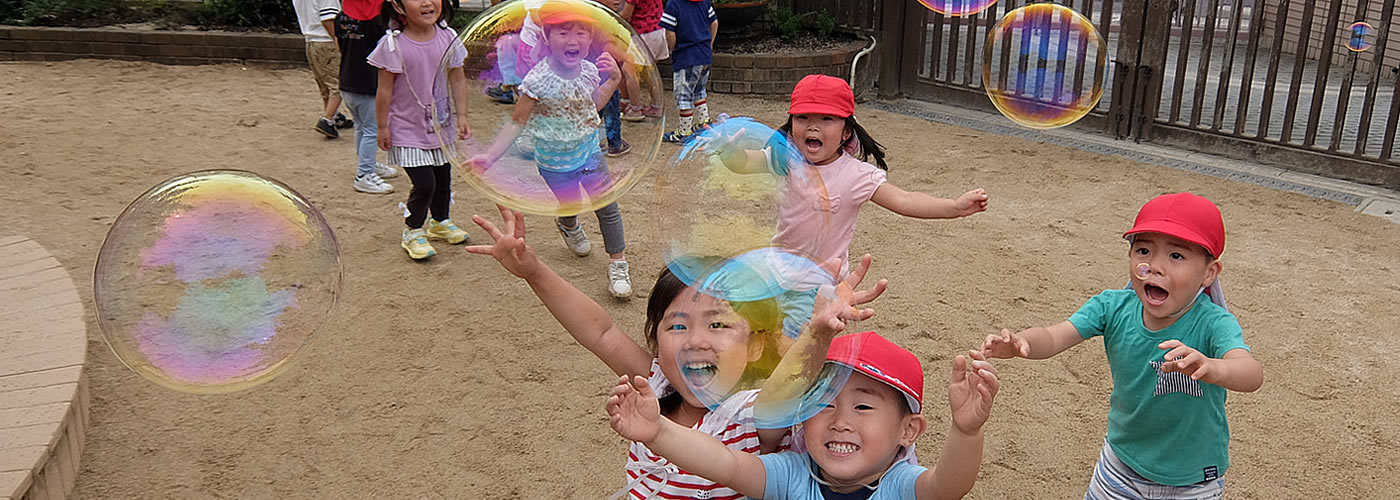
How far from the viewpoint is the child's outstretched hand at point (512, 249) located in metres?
2.22

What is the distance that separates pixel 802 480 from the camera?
2.02m

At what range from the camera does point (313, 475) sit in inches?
137

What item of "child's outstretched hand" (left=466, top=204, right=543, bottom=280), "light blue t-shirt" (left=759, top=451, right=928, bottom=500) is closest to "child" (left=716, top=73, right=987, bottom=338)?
"child's outstretched hand" (left=466, top=204, right=543, bottom=280)

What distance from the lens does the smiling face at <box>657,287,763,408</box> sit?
1962mm

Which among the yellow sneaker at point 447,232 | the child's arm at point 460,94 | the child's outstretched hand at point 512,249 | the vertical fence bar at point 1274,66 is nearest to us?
the child's outstretched hand at point 512,249

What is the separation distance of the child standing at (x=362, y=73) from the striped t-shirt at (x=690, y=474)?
12.0 feet

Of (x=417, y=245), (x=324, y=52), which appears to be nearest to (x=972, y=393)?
(x=417, y=245)

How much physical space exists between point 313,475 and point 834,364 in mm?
2209

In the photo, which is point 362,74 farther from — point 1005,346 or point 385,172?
point 1005,346

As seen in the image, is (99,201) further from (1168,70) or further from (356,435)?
(1168,70)

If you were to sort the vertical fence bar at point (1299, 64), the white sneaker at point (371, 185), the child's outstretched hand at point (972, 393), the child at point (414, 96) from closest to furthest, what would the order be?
the child's outstretched hand at point (972, 393), the child at point (414, 96), the white sneaker at point (371, 185), the vertical fence bar at point (1299, 64)

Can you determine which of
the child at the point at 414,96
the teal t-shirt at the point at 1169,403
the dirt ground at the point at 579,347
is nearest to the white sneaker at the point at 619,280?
the dirt ground at the point at 579,347

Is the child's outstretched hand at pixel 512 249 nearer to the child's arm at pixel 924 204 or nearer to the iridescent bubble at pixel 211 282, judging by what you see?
the iridescent bubble at pixel 211 282

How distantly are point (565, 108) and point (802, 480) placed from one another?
1554mm
